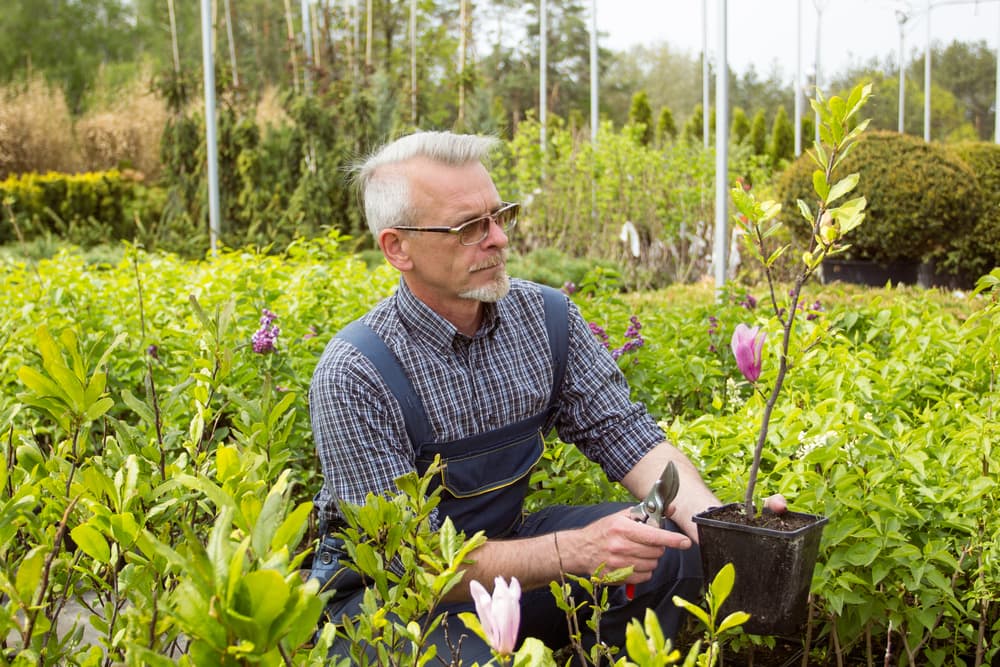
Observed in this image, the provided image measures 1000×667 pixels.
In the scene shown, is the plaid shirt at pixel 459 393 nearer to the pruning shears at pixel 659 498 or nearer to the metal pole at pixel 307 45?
the pruning shears at pixel 659 498

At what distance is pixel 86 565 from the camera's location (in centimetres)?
131

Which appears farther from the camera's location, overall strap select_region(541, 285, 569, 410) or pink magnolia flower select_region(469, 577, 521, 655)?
overall strap select_region(541, 285, 569, 410)

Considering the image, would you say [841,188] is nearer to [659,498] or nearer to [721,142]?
[659,498]

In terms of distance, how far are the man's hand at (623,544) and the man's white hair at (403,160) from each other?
0.79m

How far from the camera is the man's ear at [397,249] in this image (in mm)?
2141

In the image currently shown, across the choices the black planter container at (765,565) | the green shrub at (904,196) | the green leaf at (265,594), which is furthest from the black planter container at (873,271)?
the green leaf at (265,594)

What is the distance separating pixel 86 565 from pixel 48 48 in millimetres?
42459

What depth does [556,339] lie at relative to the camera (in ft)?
7.29

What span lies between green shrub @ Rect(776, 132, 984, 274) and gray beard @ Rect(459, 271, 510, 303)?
26.6ft

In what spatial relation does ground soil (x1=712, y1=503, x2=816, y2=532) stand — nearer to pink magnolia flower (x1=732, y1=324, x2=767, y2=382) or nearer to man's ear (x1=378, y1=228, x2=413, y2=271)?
pink magnolia flower (x1=732, y1=324, x2=767, y2=382)

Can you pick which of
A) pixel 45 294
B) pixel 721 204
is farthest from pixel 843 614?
pixel 721 204

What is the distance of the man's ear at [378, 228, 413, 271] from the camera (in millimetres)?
2141

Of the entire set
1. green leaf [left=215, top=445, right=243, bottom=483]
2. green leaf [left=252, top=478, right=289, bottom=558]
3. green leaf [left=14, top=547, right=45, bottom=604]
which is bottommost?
green leaf [left=14, top=547, right=45, bottom=604]

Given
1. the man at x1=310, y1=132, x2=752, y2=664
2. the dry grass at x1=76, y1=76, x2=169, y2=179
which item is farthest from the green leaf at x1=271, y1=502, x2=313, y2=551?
the dry grass at x1=76, y1=76, x2=169, y2=179
